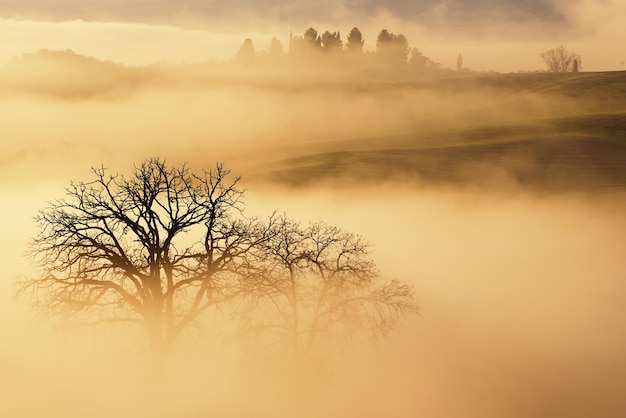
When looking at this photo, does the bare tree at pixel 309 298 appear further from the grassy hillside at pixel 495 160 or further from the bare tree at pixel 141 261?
the grassy hillside at pixel 495 160

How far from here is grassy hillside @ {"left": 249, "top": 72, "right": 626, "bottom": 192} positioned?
9862 centimetres

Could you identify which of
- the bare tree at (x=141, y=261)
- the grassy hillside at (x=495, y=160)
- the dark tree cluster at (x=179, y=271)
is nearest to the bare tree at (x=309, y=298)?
the dark tree cluster at (x=179, y=271)

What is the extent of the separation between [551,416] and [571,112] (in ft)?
485

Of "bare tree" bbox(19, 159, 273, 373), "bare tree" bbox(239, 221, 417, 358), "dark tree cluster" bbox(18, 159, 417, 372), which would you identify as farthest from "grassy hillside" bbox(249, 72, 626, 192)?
"bare tree" bbox(19, 159, 273, 373)

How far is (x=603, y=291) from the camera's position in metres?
51.1

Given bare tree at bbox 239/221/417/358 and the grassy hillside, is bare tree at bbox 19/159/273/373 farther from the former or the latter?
the grassy hillside

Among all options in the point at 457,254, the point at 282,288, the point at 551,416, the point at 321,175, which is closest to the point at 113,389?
the point at 282,288

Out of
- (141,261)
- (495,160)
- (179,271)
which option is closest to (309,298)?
(179,271)

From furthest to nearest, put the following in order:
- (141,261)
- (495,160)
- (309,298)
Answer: (495,160) → (309,298) → (141,261)

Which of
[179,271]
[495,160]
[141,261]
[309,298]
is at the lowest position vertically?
[495,160]

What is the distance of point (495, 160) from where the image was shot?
354 ft

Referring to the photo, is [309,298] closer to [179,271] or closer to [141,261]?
[179,271]

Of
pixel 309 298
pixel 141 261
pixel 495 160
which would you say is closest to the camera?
pixel 141 261

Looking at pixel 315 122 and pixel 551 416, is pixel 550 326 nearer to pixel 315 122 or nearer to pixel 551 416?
pixel 551 416
